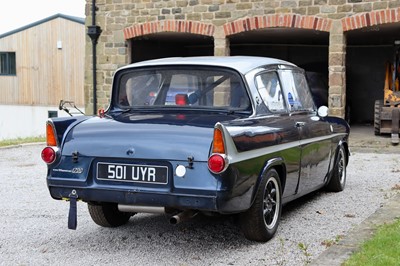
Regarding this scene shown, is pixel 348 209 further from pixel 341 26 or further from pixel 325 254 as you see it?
pixel 341 26

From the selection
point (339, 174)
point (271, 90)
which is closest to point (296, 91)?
point (271, 90)

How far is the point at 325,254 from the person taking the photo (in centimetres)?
488

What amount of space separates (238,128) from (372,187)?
4.12 metres

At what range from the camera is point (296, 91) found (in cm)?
697

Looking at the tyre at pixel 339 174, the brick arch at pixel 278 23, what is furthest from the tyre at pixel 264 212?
the brick arch at pixel 278 23

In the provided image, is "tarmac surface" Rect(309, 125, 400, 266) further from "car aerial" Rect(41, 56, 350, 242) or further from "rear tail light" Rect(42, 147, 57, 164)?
"rear tail light" Rect(42, 147, 57, 164)

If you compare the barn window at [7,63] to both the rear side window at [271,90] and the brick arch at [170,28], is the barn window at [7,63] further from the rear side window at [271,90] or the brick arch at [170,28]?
the rear side window at [271,90]

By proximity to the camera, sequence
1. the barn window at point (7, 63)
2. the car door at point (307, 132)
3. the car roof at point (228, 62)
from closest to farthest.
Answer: the car roof at point (228, 62) < the car door at point (307, 132) < the barn window at point (7, 63)

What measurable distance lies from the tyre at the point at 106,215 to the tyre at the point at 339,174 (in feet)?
9.72

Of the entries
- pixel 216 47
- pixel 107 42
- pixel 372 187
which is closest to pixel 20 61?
pixel 107 42

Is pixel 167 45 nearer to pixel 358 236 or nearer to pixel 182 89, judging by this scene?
pixel 182 89

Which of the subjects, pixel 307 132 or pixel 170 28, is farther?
pixel 170 28

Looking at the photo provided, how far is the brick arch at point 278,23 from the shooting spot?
1485cm

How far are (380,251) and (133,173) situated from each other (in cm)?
200
